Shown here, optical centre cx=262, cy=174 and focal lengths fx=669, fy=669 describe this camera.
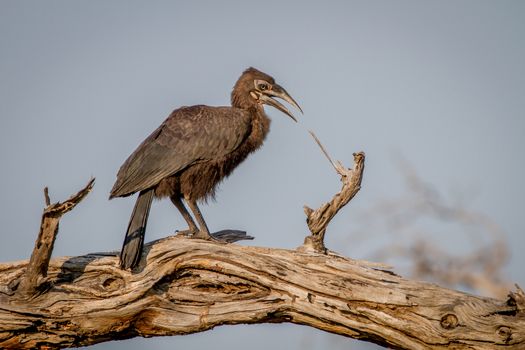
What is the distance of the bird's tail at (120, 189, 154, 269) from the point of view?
5.14 metres

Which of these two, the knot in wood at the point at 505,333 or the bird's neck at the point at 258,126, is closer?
the knot in wood at the point at 505,333

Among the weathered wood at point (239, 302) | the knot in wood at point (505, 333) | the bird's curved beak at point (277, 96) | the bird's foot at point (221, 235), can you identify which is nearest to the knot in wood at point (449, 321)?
the weathered wood at point (239, 302)

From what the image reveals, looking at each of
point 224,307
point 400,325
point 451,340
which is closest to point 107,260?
point 224,307

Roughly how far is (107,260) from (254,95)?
2588 millimetres

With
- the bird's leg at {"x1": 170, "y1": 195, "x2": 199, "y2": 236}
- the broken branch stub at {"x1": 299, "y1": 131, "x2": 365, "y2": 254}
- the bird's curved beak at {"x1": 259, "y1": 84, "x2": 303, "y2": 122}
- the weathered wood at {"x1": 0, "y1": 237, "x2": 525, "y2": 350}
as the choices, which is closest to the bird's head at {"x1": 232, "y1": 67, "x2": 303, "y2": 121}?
the bird's curved beak at {"x1": 259, "y1": 84, "x2": 303, "y2": 122}

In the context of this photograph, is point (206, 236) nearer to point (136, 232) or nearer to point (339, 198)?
point (136, 232)

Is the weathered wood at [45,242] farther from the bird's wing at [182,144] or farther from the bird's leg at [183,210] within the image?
the bird's leg at [183,210]

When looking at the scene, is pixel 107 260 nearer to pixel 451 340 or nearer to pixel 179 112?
pixel 179 112

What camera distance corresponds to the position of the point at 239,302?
16.4 feet

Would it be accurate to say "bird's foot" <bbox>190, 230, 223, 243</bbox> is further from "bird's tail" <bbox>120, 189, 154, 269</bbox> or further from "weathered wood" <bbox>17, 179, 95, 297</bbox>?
"weathered wood" <bbox>17, 179, 95, 297</bbox>

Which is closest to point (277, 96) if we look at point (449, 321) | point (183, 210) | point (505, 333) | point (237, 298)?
point (183, 210)

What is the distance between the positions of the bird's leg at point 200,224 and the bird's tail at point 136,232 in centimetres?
45

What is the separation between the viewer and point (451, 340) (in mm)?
4777

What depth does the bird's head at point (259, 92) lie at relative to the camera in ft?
22.9
